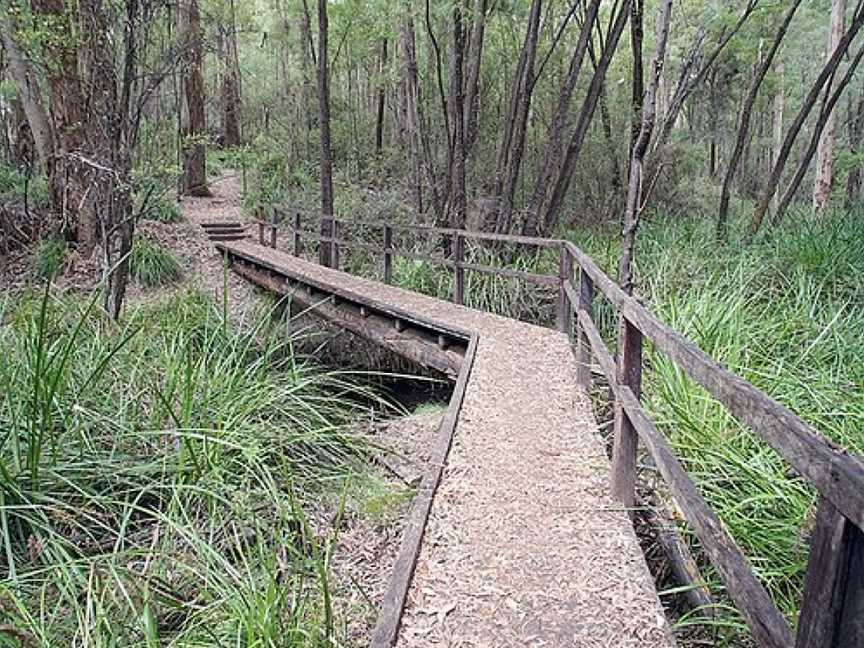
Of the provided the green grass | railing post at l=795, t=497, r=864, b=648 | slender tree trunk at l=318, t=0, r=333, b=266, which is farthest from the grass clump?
railing post at l=795, t=497, r=864, b=648

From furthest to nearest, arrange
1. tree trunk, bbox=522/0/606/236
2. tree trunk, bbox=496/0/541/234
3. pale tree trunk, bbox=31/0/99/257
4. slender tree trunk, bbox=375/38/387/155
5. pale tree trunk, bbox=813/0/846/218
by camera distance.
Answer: slender tree trunk, bbox=375/38/387/155
pale tree trunk, bbox=813/0/846/218
pale tree trunk, bbox=31/0/99/257
tree trunk, bbox=522/0/606/236
tree trunk, bbox=496/0/541/234

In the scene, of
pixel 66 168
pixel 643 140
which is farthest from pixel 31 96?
pixel 643 140

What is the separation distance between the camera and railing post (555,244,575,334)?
6219 millimetres

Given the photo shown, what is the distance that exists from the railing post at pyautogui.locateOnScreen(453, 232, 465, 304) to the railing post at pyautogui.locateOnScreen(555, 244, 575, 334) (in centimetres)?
153

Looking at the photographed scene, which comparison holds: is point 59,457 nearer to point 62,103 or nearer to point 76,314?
point 76,314

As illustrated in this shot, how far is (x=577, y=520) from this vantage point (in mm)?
2766

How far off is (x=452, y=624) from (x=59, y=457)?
81.0 inches

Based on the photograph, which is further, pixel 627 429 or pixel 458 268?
pixel 458 268

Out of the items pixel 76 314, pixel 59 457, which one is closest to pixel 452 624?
pixel 59 457

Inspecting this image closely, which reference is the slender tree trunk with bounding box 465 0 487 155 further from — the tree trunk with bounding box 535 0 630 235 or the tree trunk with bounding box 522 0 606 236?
the tree trunk with bounding box 535 0 630 235

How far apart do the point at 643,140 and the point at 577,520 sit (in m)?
3.17

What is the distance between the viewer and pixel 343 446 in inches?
167

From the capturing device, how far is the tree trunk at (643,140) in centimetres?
467

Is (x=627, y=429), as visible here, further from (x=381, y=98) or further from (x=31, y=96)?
(x=381, y=98)
